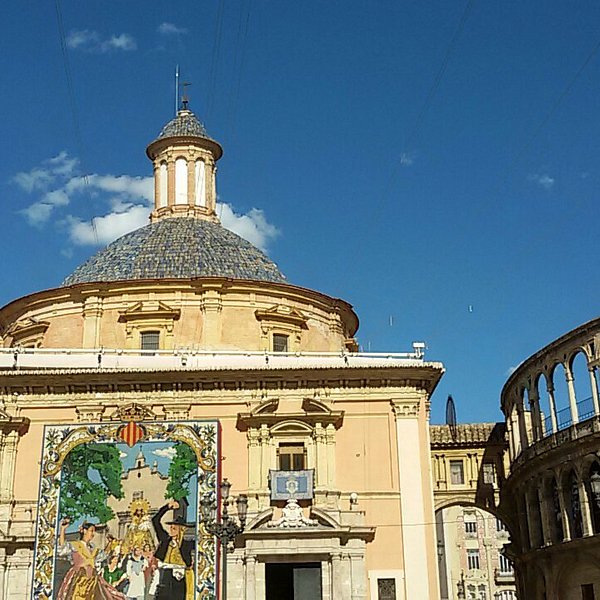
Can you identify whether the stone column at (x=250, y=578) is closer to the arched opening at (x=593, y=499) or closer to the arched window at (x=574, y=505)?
the arched opening at (x=593, y=499)

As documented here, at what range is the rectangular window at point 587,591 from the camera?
29.5m

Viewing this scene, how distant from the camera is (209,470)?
84.5 feet

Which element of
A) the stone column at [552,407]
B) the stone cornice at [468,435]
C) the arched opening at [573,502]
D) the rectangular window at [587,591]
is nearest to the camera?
the rectangular window at [587,591]

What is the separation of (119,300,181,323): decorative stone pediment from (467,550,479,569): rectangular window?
125 ft

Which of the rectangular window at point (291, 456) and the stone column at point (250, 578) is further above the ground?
the rectangular window at point (291, 456)

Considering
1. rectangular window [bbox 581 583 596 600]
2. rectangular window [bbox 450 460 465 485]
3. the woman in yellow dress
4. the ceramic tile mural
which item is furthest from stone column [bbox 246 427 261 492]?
rectangular window [bbox 450 460 465 485]

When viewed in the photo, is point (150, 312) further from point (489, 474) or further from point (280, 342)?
point (489, 474)

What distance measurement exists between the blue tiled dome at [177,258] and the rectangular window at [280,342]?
2427 millimetres

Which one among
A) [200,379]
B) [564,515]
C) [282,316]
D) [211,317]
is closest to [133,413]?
[200,379]

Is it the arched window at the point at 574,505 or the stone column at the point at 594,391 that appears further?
the arched window at the point at 574,505

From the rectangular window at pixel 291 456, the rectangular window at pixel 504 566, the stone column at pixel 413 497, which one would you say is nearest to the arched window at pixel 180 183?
the rectangular window at pixel 291 456

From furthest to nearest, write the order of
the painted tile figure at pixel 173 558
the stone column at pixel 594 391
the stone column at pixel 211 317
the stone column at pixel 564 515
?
the stone column at pixel 211 317, the stone column at pixel 564 515, the stone column at pixel 594 391, the painted tile figure at pixel 173 558

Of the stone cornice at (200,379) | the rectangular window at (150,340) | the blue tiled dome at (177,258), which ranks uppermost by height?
the blue tiled dome at (177,258)

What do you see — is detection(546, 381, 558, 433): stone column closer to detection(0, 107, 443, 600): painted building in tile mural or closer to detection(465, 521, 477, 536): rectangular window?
detection(0, 107, 443, 600): painted building in tile mural
